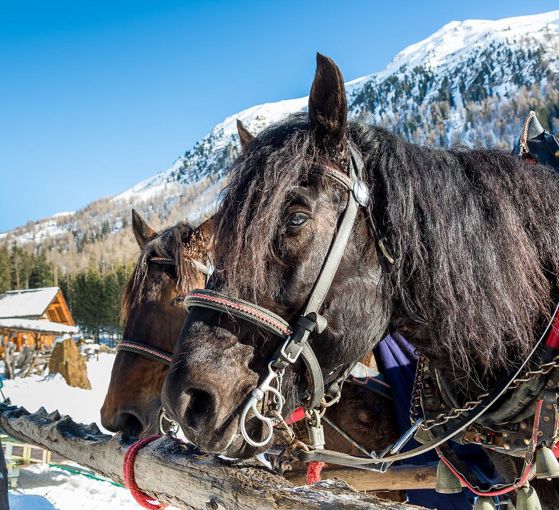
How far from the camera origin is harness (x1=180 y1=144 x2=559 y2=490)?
5.14 feet

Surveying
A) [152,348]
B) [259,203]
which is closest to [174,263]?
[152,348]

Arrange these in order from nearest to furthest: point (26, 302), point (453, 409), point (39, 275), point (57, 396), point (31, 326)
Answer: point (453, 409) < point (57, 396) < point (31, 326) < point (26, 302) < point (39, 275)

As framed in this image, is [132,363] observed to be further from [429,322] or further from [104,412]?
[429,322]

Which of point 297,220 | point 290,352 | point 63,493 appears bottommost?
point 63,493

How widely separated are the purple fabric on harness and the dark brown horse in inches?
38.3

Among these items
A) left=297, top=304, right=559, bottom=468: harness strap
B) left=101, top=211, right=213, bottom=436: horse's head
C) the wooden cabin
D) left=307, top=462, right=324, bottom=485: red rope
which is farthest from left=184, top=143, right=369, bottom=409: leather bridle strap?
the wooden cabin

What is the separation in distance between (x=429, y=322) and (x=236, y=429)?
2.58 ft

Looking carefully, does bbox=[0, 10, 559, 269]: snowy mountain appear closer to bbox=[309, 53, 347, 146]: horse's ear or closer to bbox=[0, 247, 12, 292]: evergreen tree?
bbox=[0, 247, 12, 292]: evergreen tree

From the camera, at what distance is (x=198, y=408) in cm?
155

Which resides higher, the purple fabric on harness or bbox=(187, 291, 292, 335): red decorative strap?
bbox=(187, 291, 292, 335): red decorative strap

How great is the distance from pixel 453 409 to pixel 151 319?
7.45 feet

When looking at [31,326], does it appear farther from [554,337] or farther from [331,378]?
[554,337]

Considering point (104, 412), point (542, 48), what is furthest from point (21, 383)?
point (542, 48)

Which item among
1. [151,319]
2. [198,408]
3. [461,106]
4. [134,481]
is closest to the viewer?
[198,408]
